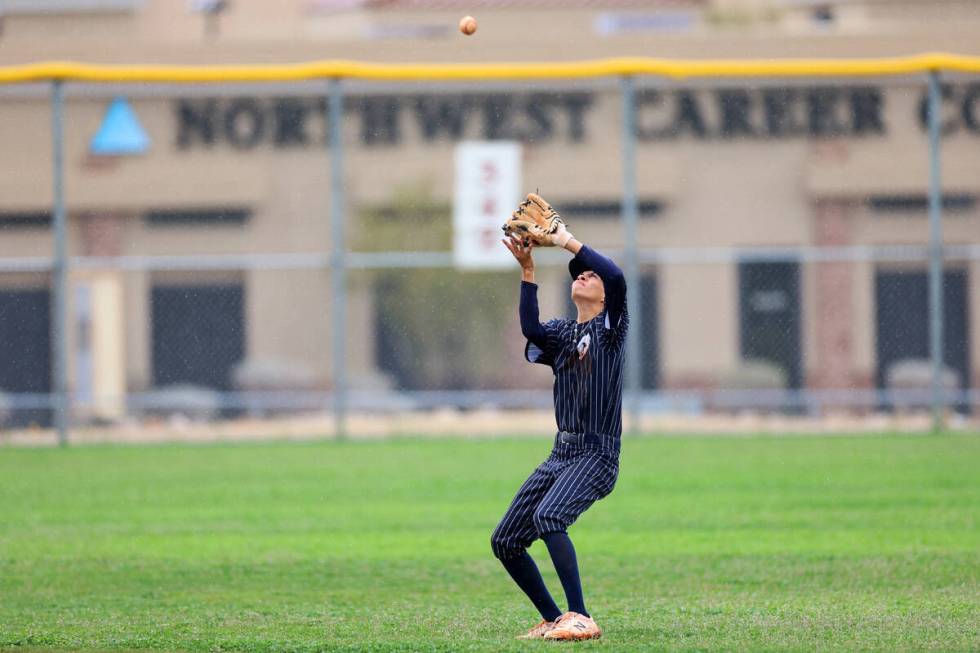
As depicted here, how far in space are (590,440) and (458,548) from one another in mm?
3190

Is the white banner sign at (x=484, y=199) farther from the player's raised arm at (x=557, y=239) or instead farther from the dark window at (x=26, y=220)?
the dark window at (x=26, y=220)

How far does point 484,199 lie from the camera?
53.3ft

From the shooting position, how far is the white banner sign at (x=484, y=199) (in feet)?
52.6

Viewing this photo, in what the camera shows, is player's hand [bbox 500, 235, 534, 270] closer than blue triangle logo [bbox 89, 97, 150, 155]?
Yes

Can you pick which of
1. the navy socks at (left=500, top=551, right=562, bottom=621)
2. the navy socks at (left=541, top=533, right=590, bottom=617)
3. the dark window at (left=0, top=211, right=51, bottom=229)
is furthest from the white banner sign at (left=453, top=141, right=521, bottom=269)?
the dark window at (left=0, top=211, right=51, bottom=229)

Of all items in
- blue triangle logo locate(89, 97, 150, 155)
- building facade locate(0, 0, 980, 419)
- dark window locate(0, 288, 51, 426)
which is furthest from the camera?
building facade locate(0, 0, 980, 419)

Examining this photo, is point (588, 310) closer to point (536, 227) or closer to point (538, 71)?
point (536, 227)

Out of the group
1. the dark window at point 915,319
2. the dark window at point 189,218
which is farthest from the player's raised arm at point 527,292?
the dark window at point 189,218

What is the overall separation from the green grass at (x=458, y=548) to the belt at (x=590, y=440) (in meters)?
0.81

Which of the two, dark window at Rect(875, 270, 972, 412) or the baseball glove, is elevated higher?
the baseball glove

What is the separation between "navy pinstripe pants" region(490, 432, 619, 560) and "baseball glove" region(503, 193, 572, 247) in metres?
0.88

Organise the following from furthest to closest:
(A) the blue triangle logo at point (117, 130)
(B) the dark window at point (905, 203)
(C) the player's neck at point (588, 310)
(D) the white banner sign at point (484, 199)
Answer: (B) the dark window at point (905, 203) → (A) the blue triangle logo at point (117, 130) → (D) the white banner sign at point (484, 199) → (C) the player's neck at point (588, 310)

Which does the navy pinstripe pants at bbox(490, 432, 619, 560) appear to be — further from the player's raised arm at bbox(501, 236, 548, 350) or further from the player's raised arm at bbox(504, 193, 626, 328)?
the player's raised arm at bbox(504, 193, 626, 328)

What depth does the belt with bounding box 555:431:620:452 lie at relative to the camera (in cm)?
679
